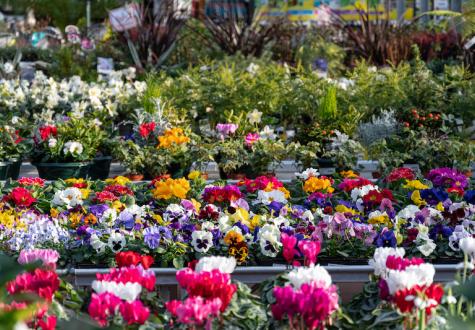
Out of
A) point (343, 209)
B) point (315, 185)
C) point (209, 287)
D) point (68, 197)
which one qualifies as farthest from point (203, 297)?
point (315, 185)

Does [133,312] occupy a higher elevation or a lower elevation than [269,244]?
higher

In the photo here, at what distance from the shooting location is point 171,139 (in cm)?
801

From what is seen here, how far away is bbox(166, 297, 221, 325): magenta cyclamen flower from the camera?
8.58 ft

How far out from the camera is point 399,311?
2.80 m

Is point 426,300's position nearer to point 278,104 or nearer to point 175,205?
point 175,205

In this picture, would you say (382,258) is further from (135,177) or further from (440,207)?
(135,177)

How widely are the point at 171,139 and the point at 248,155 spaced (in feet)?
2.24

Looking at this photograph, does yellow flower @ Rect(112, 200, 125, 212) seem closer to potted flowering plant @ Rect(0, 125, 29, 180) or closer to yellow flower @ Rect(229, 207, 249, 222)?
yellow flower @ Rect(229, 207, 249, 222)

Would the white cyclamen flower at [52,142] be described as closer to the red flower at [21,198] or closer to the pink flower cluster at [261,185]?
the red flower at [21,198]

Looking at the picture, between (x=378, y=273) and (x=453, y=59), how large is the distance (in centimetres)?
1256

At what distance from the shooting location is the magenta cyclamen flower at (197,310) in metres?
2.62

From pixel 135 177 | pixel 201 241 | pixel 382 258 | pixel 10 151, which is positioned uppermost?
pixel 382 258

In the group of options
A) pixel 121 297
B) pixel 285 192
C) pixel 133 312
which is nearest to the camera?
pixel 133 312

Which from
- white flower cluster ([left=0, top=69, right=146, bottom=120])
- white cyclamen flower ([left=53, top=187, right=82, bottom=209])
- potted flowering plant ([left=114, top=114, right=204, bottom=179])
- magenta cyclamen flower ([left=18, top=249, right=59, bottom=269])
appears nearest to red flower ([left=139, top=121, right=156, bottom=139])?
potted flowering plant ([left=114, top=114, right=204, bottom=179])
